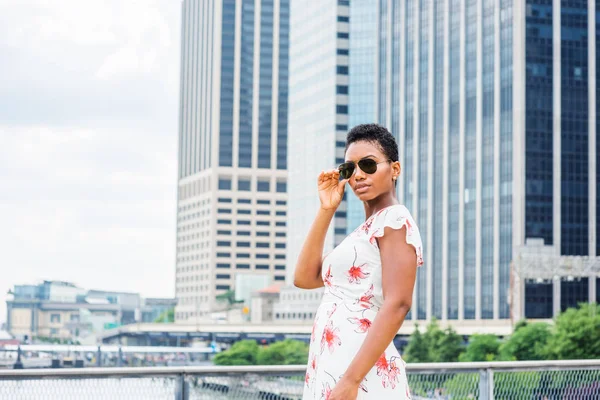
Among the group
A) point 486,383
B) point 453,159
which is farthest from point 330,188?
point 453,159

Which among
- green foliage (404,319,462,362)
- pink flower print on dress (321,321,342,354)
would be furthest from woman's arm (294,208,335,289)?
green foliage (404,319,462,362)

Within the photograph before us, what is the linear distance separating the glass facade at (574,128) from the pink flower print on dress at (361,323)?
94.3 m

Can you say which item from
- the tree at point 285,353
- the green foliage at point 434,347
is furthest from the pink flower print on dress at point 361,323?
the tree at point 285,353

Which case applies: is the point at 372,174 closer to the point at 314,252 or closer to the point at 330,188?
the point at 330,188

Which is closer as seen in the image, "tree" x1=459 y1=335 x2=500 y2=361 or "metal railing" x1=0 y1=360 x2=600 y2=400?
"metal railing" x1=0 y1=360 x2=600 y2=400

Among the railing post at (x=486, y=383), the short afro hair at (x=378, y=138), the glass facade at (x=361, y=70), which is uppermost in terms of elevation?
the glass facade at (x=361, y=70)

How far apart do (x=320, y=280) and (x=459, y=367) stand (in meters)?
2.86

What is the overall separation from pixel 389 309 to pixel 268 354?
102 metres

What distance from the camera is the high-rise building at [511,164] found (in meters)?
96.0

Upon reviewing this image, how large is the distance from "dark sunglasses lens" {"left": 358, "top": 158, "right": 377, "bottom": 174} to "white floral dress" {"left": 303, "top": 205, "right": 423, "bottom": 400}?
0.59 ft

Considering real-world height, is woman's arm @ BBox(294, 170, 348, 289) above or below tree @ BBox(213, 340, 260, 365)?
above

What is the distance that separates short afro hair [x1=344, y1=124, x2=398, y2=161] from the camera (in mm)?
4723

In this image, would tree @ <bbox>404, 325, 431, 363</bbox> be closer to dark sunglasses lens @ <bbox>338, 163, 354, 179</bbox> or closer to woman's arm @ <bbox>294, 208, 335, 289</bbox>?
woman's arm @ <bbox>294, 208, 335, 289</bbox>

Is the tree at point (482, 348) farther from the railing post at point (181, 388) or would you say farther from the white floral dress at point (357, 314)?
the white floral dress at point (357, 314)
